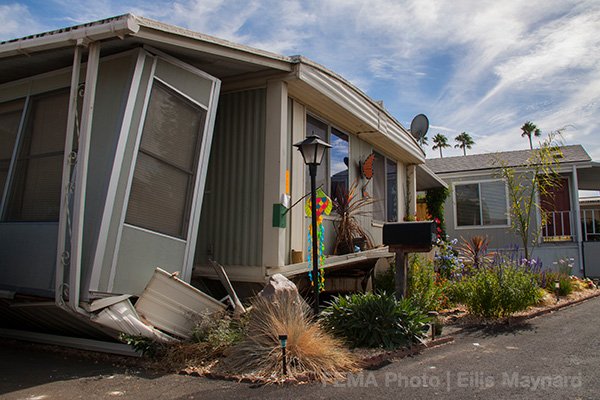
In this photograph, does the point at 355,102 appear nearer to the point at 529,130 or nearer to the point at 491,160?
the point at 491,160

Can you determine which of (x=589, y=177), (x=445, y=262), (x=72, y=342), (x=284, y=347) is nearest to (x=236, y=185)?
(x=72, y=342)

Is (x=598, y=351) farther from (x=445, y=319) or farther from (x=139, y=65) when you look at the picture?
(x=139, y=65)

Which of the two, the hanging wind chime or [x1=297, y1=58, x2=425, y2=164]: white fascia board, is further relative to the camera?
the hanging wind chime

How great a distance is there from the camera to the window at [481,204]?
16.6 meters

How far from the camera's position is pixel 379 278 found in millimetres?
8695

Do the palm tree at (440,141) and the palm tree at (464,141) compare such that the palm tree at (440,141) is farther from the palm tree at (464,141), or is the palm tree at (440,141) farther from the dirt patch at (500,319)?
the dirt patch at (500,319)

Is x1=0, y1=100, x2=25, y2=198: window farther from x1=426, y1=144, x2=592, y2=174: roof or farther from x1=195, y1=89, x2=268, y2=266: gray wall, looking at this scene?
x1=426, y1=144, x2=592, y2=174: roof

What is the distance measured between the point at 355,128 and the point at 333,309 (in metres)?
4.14

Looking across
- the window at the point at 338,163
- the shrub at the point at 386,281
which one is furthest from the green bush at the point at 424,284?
the window at the point at 338,163

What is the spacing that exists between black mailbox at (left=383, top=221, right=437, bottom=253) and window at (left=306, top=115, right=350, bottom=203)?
160cm

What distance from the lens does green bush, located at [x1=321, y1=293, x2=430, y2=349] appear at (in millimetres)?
5238

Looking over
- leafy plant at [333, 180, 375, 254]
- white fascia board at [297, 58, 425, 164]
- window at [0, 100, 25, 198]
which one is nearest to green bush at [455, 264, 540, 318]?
leafy plant at [333, 180, 375, 254]

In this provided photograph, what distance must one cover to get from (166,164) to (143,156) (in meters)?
0.34

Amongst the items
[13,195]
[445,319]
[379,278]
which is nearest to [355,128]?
[379,278]
